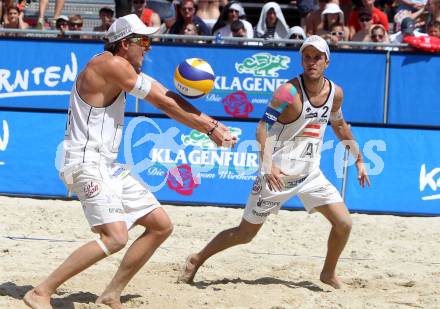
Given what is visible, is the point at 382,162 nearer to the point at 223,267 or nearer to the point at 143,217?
the point at 223,267

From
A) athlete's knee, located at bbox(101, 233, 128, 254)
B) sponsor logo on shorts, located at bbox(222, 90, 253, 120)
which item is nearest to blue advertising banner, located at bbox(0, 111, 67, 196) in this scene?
sponsor logo on shorts, located at bbox(222, 90, 253, 120)

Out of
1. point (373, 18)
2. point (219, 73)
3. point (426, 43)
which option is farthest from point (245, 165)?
point (373, 18)

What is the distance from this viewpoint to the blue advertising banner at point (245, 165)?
32.7ft

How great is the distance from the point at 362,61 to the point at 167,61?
103 inches

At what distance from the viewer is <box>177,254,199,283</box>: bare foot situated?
6.77 metres

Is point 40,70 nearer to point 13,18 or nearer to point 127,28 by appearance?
point 13,18

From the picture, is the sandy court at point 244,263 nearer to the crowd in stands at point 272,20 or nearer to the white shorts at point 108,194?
the white shorts at point 108,194

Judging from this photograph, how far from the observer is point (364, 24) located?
12656 millimetres

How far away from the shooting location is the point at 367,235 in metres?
8.92

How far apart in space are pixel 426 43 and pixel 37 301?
24.4 feet

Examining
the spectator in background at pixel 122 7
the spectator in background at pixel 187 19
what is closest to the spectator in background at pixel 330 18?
the spectator in background at pixel 187 19

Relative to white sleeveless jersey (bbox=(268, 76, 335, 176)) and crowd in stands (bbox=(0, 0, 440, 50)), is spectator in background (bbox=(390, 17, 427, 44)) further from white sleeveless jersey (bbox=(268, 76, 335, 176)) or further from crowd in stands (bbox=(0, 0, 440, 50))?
white sleeveless jersey (bbox=(268, 76, 335, 176))

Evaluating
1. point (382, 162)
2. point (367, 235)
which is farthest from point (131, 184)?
point (382, 162)

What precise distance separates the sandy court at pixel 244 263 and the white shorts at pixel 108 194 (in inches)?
25.8
